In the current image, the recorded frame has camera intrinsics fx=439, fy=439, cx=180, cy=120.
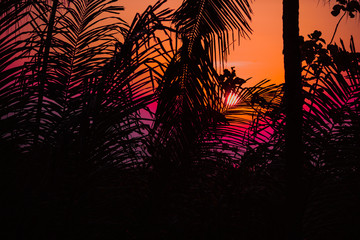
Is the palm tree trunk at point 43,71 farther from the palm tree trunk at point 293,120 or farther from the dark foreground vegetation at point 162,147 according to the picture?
the palm tree trunk at point 293,120

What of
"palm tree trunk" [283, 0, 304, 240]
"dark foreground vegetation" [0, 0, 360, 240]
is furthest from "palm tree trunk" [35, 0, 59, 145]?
"palm tree trunk" [283, 0, 304, 240]

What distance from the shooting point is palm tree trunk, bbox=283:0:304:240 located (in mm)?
2766

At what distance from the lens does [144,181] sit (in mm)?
2934

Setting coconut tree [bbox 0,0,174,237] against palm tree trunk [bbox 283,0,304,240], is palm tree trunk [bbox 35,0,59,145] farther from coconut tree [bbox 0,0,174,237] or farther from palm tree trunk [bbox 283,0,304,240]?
palm tree trunk [bbox 283,0,304,240]

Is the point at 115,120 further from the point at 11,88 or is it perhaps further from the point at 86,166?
the point at 11,88

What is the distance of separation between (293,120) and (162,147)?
98 cm

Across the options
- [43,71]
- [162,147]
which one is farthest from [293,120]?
[43,71]

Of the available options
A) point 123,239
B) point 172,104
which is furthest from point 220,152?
point 123,239

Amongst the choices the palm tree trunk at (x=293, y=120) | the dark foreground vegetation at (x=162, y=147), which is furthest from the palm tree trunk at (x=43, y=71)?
the palm tree trunk at (x=293, y=120)

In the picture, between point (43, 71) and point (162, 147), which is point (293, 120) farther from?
point (43, 71)

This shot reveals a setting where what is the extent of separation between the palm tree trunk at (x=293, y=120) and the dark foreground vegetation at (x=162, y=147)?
99 millimetres

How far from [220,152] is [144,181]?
1.17m

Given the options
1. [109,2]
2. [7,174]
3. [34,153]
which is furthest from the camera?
[109,2]

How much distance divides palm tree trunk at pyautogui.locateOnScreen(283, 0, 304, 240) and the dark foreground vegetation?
0.10 m
